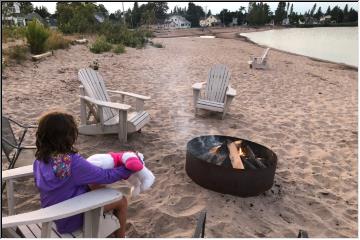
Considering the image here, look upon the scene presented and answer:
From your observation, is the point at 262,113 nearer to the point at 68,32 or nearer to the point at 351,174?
the point at 351,174

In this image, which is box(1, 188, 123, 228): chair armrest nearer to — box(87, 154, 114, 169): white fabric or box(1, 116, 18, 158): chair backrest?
box(87, 154, 114, 169): white fabric

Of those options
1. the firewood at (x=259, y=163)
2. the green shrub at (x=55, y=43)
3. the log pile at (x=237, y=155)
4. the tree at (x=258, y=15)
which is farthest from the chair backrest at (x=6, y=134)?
the tree at (x=258, y=15)

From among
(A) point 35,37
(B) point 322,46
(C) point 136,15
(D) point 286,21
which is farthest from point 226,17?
(A) point 35,37

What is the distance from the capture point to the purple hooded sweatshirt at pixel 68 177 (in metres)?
1.84

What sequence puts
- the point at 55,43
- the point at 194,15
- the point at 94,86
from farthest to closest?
the point at 194,15 < the point at 55,43 < the point at 94,86

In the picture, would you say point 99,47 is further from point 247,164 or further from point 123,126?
point 247,164

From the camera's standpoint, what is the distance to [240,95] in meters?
7.61

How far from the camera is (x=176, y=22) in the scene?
291ft

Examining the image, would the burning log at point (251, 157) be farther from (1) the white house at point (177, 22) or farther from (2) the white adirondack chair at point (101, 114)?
(1) the white house at point (177, 22)

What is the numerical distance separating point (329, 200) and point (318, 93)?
573cm

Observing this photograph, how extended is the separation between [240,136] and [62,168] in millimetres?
3456

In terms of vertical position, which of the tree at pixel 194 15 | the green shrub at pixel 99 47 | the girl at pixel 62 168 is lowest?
the girl at pixel 62 168

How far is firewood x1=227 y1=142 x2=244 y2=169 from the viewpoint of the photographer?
3.17 metres

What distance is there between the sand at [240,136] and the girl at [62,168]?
83 centimetres
